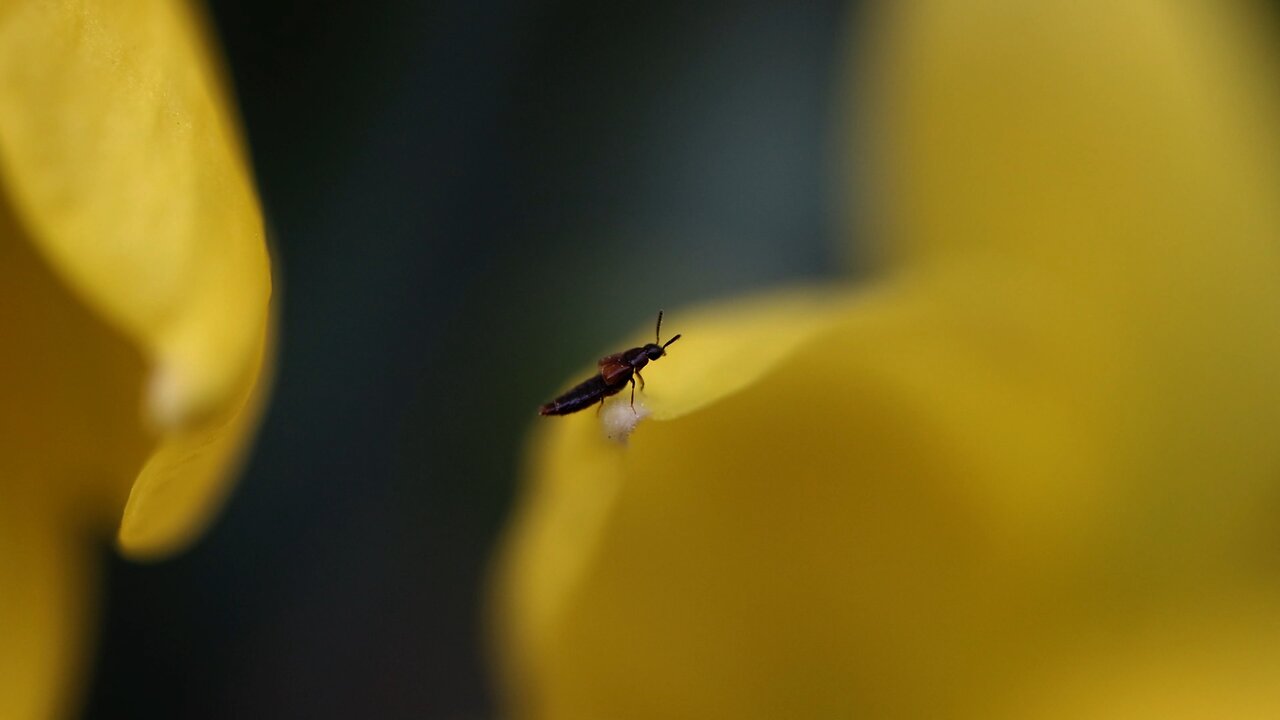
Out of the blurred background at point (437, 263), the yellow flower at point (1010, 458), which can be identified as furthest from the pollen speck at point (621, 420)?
the blurred background at point (437, 263)

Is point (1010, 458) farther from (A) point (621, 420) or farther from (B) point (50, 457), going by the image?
(B) point (50, 457)

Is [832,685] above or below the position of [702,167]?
below

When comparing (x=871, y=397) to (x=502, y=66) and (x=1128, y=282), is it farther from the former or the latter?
(x=502, y=66)

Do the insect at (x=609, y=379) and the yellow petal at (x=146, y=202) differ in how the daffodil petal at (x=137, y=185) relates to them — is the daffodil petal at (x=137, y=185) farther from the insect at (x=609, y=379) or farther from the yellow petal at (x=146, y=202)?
the insect at (x=609, y=379)

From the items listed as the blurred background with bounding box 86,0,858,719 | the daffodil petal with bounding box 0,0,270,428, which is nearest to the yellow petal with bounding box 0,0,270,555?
the daffodil petal with bounding box 0,0,270,428

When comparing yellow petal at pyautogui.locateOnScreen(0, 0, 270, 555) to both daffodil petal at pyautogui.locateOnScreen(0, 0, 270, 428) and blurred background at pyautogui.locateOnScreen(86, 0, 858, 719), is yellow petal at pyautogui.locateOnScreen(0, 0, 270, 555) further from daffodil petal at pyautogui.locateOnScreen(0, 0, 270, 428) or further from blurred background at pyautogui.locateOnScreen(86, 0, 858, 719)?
blurred background at pyautogui.locateOnScreen(86, 0, 858, 719)

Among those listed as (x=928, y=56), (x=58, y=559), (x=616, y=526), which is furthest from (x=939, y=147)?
(x=58, y=559)
